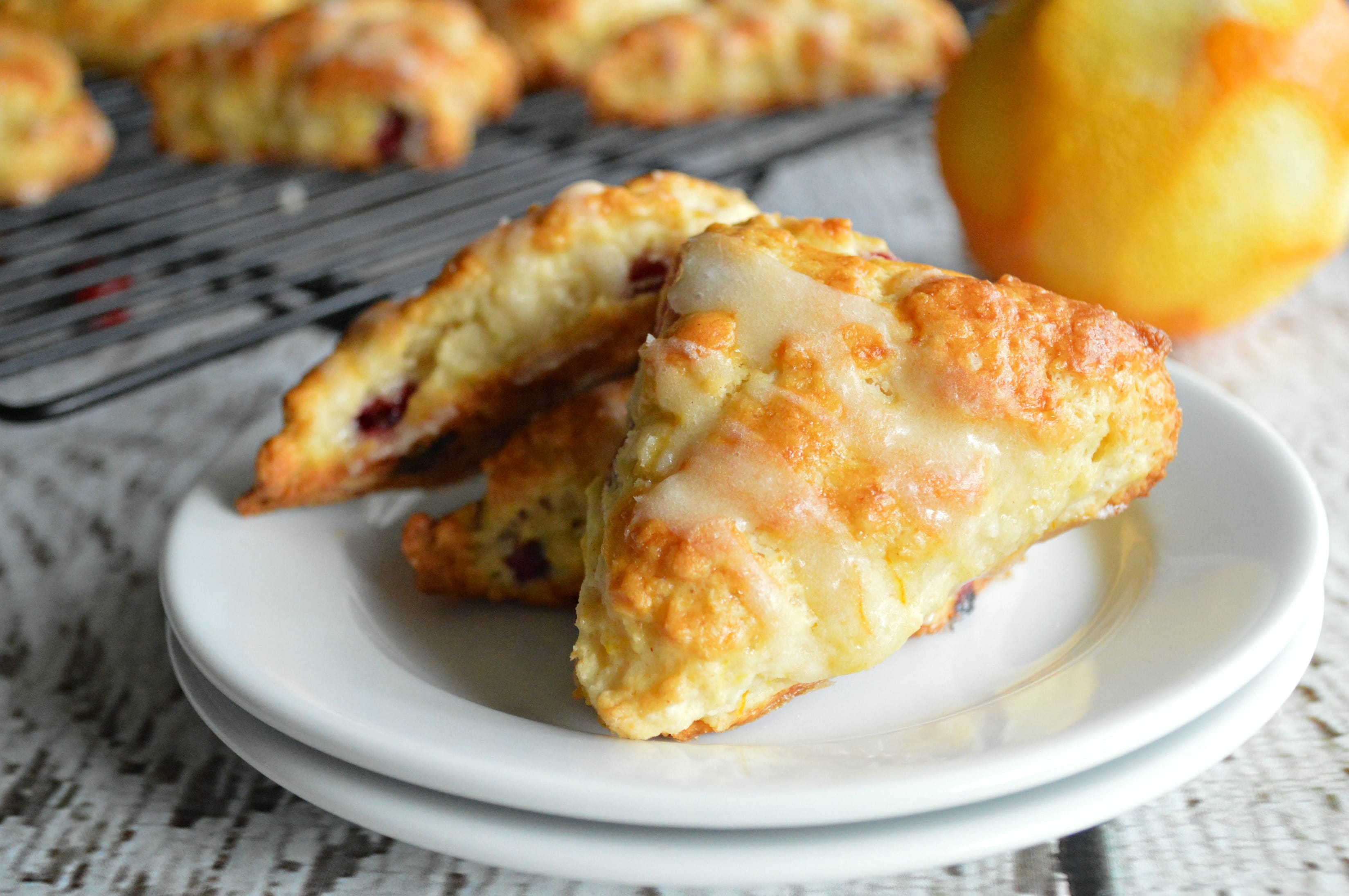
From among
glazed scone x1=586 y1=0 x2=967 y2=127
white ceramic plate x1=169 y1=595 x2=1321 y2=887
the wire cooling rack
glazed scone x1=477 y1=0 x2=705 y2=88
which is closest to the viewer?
white ceramic plate x1=169 y1=595 x2=1321 y2=887

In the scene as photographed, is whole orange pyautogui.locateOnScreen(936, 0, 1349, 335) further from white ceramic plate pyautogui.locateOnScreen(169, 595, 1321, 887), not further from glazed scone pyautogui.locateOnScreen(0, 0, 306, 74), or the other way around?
glazed scone pyautogui.locateOnScreen(0, 0, 306, 74)

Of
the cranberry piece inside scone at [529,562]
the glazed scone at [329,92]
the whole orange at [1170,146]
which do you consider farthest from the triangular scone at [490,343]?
the glazed scone at [329,92]

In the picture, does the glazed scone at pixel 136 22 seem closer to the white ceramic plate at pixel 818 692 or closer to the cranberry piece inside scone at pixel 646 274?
the white ceramic plate at pixel 818 692

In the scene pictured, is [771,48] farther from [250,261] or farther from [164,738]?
[164,738]

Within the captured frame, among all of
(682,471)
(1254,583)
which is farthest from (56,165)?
(1254,583)

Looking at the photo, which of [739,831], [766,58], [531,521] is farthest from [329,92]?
[739,831]

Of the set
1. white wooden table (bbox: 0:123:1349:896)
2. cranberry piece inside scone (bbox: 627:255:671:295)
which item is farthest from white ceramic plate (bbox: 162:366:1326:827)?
cranberry piece inside scone (bbox: 627:255:671:295)

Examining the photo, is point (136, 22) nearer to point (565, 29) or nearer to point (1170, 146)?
point (565, 29)
